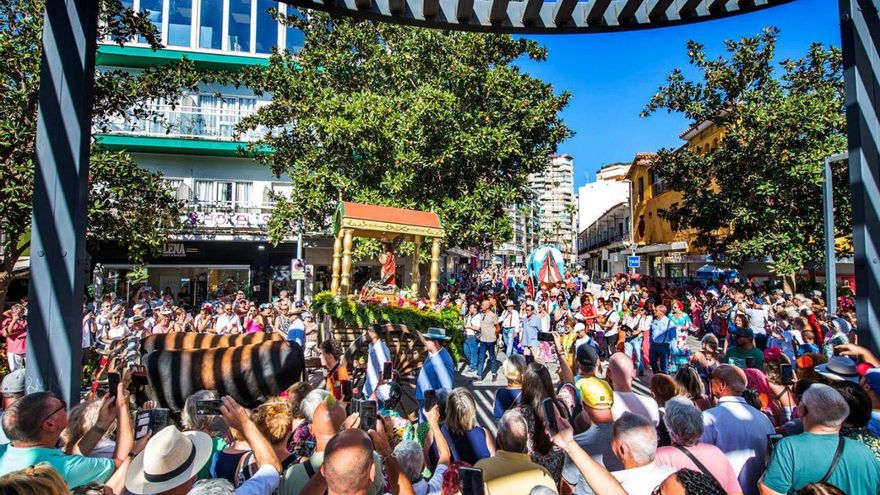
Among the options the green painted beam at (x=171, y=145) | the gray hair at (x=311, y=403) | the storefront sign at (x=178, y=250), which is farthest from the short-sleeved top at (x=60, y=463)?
the storefront sign at (x=178, y=250)

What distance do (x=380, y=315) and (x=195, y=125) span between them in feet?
60.8

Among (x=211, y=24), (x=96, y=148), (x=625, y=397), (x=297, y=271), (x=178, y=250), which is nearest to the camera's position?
(x=625, y=397)

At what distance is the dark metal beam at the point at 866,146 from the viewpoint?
370 centimetres

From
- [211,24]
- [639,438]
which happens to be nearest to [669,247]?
[211,24]

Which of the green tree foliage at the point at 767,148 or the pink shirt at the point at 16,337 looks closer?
the pink shirt at the point at 16,337

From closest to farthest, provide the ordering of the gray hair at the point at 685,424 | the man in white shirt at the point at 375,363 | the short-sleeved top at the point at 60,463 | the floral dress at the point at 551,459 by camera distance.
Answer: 1. the short-sleeved top at the point at 60,463
2. the gray hair at the point at 685,424
3. the floral dress at the point at 551,459
4. the man in white shirt at the point at 375,363

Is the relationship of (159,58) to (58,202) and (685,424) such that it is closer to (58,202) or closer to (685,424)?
(58,202)

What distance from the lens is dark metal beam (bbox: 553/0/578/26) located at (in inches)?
137

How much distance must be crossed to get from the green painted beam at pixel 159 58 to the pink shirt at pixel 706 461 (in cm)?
2284

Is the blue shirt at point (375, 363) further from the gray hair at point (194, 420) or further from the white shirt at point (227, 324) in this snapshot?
the white shirt at point (227, 324)

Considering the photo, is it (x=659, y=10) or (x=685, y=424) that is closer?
(x=685, y=424)

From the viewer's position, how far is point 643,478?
9.12 feet

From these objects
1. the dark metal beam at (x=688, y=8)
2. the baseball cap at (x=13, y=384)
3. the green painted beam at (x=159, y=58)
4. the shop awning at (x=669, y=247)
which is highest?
the green painted beam at (x=159, y=58)

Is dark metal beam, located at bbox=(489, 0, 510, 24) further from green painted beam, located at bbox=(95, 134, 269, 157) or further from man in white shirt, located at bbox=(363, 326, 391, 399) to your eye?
green painted beam, located at bbox=(95, 134, 269, 157)
